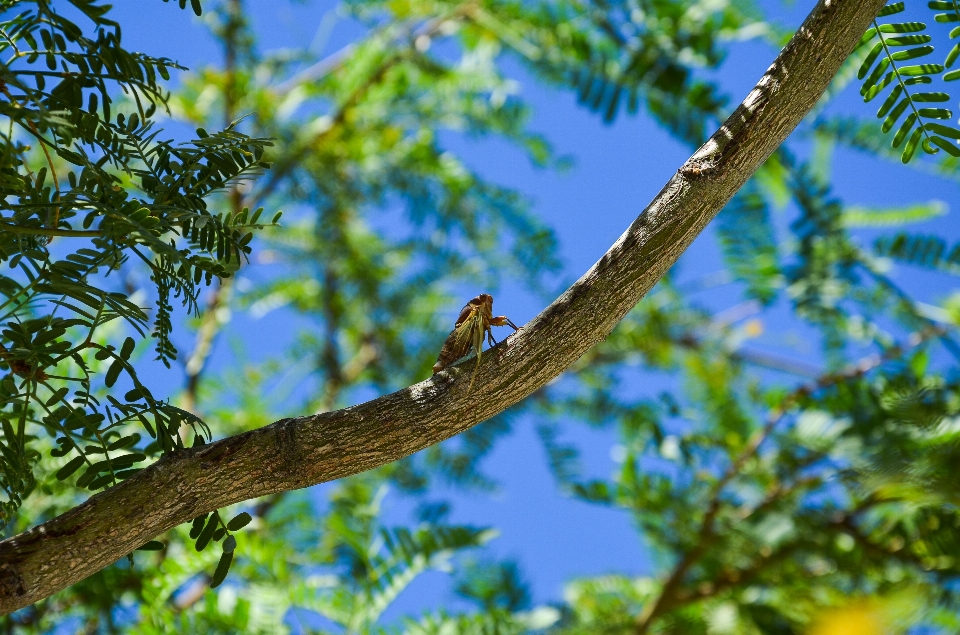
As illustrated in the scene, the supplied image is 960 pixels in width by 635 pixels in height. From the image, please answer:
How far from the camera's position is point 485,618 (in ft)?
5.94

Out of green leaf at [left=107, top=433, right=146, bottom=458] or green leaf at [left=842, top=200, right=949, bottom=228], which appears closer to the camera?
green leaf at [left=107, top=433, right=146, bottom=458]

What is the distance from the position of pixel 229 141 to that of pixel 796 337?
2210 mm

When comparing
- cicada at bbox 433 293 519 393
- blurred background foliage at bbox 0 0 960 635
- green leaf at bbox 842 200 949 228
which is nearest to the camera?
cicada at bbox 433 293 519 393

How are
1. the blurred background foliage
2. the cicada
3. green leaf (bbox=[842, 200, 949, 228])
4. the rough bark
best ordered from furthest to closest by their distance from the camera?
green leaf (bbox=[842, 200, 949, 228]), the blurred background foliage, the cicada, the rough bark

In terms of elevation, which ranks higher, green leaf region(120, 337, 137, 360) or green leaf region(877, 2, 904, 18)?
green leaf region(120, 337, 137, 360)

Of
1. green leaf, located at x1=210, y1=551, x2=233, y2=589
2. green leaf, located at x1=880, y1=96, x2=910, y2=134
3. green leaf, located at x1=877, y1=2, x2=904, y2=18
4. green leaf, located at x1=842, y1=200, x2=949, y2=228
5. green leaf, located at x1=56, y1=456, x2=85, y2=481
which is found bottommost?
green leaf, located at x1=210, y1=551, x2=233, y2=589

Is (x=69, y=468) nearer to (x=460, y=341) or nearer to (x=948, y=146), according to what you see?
(x=460, y=341)

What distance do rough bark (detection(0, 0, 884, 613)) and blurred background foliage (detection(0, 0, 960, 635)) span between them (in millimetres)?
173

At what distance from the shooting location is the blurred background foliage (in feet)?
5.41

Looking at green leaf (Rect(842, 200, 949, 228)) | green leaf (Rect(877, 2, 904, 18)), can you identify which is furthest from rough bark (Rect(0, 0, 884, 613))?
green leaf (Rect(842, 200, 949, 228))

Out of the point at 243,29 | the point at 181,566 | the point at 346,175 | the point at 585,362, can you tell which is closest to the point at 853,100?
the point at 585,362

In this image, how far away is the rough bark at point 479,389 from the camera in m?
0.66

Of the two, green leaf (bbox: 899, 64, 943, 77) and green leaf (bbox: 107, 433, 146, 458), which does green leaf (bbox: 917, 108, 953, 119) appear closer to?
green leaf (bbox: 899, 64, 943, 77)

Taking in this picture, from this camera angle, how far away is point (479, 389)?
698mm
